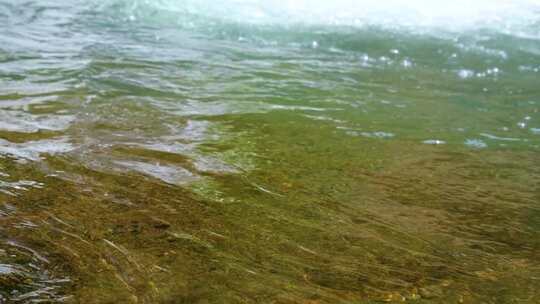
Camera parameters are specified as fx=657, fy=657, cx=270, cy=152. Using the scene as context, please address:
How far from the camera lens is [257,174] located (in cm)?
335

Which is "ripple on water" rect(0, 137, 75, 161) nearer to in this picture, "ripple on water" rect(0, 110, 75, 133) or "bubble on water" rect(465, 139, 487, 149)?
"ripple on water" rect(0, 110, 75, 133)

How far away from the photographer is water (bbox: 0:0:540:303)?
7.44 ft

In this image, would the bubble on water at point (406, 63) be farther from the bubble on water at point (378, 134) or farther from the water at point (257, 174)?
the bubble on water at point (378, 134)

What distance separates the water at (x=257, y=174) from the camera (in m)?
2.27

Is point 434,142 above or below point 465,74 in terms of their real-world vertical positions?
below

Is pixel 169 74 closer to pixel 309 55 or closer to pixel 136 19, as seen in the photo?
pixel 309 55

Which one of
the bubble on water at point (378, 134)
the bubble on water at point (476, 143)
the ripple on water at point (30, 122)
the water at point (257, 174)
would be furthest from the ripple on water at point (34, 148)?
the bubble on water at point (476, 143)

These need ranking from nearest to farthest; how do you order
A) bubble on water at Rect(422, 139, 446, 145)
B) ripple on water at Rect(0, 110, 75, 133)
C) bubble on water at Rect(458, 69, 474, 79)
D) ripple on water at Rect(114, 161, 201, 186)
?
ripple on water at Rect(114, 161, 201, 186) → ripple on water at Rect(0, 110, 75, 133) → bubble on water at Rect(422, 139, 446, 145) → bubble on water at Rect(458, 69, 474, 79)

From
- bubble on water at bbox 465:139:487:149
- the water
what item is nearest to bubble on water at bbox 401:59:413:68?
the water

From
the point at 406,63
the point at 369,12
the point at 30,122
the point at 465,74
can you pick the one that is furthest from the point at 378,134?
the point at 369,12

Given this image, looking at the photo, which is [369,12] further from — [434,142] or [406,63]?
[434,142]

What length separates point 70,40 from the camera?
7.07 meters

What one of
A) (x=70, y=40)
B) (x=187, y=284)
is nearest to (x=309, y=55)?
(x=70, y=40)

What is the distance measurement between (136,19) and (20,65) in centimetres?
344
